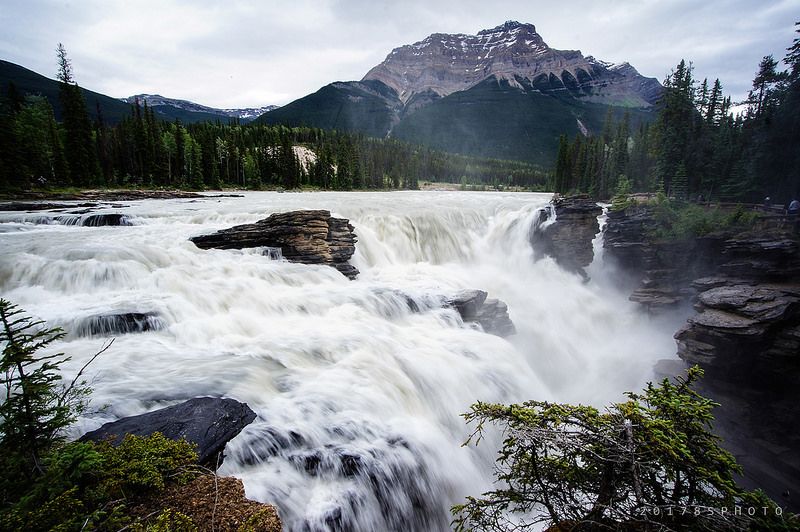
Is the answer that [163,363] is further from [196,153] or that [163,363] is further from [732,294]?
[196,153]

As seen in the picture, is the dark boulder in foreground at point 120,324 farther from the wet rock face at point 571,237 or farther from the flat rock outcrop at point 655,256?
the flat rock outcrop at point 655,256

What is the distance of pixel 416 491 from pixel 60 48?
90.1 meters

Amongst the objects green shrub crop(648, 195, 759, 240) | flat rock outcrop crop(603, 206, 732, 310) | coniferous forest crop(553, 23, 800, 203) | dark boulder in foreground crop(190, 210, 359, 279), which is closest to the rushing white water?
dark boulder in foreground crop(190, 210, 359, 279)

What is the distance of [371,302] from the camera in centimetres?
1251

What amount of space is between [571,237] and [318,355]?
22506 millimetres

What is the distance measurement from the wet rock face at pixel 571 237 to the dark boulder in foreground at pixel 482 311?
13.1 metres

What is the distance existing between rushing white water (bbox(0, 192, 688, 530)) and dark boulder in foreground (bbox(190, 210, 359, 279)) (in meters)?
0.77

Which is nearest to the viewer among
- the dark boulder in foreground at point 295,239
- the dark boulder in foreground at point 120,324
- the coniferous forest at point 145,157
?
the dark boulder in foreground at point 120,324

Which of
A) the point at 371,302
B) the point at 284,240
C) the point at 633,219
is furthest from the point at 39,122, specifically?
the point at 633,219

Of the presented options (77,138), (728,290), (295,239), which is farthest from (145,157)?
(728,290)

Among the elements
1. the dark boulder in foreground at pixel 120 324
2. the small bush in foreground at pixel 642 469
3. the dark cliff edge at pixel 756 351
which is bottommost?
the dark cliff edge at pixel 756 351

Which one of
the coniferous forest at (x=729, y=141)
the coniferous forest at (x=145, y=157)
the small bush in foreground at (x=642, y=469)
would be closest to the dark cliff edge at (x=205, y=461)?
the small bush in foreground at (x=642, y=469)

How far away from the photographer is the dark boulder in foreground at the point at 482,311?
13.0 m

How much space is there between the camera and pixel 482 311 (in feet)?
44.5
